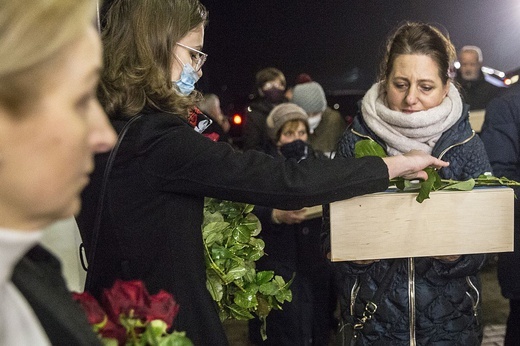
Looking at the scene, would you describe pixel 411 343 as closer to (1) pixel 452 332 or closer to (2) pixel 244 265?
(1) pixel 452 332

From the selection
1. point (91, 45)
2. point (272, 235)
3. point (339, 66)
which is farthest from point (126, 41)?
point (339, 66)

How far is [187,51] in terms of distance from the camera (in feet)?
6.50

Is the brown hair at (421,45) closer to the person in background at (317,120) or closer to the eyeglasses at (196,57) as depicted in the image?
the eyeglasses at (196,57)

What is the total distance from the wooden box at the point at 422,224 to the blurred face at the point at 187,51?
23.1 inches

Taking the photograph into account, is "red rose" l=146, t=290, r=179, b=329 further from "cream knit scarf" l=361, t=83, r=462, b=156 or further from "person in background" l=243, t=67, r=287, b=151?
"person in background" l=243, t=67, r=287, b=151

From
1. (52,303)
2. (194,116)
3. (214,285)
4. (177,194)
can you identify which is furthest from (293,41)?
(52,303)

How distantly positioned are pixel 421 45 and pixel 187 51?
0.93 m

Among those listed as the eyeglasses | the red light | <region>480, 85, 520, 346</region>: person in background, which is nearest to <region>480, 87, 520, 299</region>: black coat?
<region>480, 85, 520, 346</region>: person in background

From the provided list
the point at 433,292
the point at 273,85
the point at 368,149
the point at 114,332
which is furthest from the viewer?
the point at 273,85

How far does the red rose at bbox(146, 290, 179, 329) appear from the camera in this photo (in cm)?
126

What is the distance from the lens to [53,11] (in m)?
0.88

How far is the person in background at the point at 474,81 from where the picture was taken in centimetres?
556


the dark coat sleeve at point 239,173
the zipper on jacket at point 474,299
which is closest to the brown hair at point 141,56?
the dark coat sleeve at point 239,173

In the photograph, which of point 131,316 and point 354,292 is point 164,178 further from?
point 354,292
